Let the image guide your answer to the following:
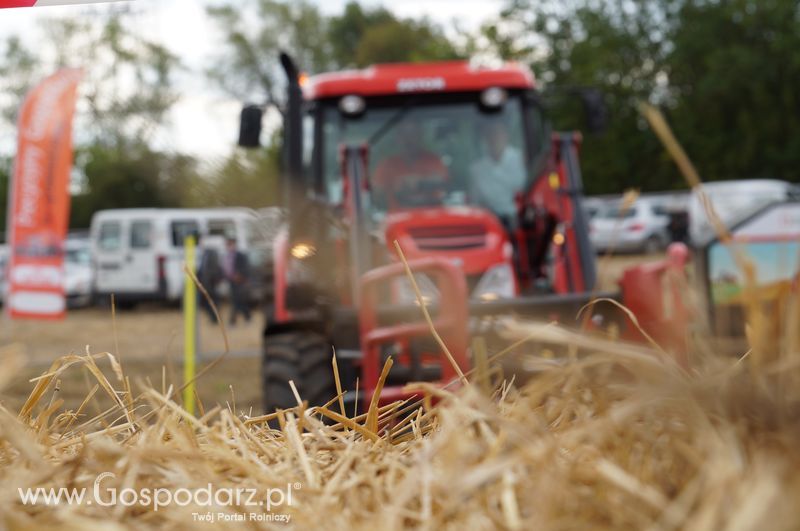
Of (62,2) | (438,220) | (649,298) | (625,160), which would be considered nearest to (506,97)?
(438,220)

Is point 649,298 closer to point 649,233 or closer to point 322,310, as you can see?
point 322,310

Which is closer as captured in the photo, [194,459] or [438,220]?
[194,459]

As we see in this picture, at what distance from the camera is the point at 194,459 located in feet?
3.52

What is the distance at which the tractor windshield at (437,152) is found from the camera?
6051 mm

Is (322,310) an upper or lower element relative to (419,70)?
lower

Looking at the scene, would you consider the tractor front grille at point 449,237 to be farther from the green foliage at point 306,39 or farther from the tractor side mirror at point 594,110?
the green foliage at point 306,39

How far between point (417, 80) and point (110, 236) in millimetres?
16044

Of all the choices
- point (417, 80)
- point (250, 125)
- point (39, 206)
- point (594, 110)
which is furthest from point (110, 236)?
point (594, 110)

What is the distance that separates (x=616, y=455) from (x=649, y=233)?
29.0 metres

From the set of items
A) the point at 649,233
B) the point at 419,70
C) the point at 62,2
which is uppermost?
the point at 419,70

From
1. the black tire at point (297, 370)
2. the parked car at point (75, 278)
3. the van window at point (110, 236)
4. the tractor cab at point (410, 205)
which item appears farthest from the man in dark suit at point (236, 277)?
the black tire at point (297, 370)

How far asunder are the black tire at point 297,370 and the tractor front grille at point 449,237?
0.99 metres

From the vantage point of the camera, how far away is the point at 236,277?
53.6 ft

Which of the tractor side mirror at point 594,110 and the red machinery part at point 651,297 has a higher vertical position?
the tractor side mirror at point 594,110
